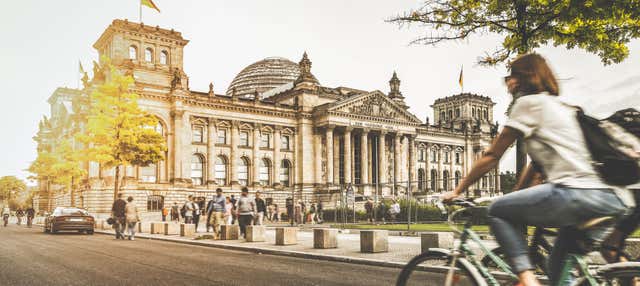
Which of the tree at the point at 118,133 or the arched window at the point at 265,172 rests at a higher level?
the tree at the point at 118,133

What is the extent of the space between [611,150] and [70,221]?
88.7 feet

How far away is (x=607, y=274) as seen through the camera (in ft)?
12.1

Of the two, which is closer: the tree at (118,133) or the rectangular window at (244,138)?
the tree at (118,133)

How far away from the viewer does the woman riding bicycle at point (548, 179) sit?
12.2 feet

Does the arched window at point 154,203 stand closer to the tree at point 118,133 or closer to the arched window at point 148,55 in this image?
the arched window at point 148,55

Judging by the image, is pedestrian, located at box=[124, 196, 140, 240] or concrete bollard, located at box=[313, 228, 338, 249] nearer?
concrete bollard, located at box=[313, 228, 338, 249]

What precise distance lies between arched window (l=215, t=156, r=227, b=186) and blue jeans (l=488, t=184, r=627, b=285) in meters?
56.7

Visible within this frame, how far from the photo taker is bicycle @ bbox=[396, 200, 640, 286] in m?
3.69

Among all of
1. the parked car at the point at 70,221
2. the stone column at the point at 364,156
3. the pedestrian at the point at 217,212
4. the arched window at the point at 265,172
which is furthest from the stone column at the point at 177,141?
the pedestrian at the point at 217,212

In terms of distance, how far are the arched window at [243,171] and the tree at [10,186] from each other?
9509cm

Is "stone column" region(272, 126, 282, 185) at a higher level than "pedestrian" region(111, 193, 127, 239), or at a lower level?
Result: higher

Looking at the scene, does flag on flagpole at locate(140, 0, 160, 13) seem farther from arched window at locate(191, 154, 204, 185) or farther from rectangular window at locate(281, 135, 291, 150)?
rectangular window at locate(281, 135, 291, 150)

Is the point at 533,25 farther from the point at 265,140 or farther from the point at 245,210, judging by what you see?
the point at 265,140

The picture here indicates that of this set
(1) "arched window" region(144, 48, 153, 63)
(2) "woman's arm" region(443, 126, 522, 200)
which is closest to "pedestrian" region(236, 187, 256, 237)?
(2) "woman's arm" region(443, 126, 522, 200)
